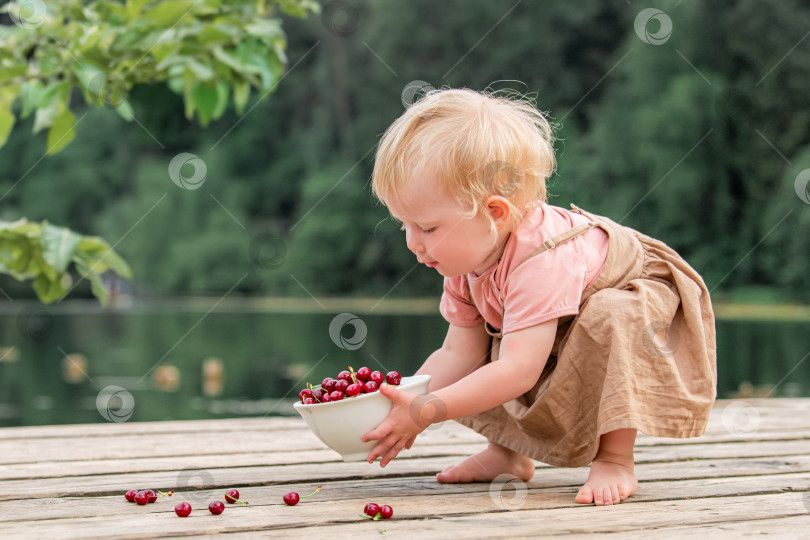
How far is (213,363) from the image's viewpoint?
805cm

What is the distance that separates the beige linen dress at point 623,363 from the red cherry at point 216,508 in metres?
0.52

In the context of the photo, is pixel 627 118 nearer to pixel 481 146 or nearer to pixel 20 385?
pixel 20 385

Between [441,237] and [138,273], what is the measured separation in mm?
24770

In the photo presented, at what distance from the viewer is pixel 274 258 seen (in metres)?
25.0

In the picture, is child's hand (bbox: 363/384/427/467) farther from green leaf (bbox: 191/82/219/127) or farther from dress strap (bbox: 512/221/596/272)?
green leaf (bbox: 191/82/219/127)

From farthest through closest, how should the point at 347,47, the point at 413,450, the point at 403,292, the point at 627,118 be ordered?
the point at 347,47 → the point at 403,292 → the point at 627,118 → the point at 413,450

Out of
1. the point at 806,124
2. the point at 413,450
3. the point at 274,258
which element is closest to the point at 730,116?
the point at 806,124

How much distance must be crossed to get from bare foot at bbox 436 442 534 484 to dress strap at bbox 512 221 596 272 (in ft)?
1.16

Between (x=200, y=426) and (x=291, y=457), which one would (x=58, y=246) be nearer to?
(x=200, y=426)
